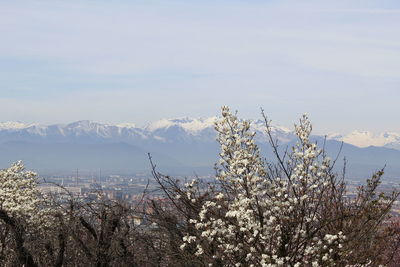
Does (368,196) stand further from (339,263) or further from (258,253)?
(258,253)

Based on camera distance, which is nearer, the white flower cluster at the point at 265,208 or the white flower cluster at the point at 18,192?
the white flower cluster at the point at 265,208

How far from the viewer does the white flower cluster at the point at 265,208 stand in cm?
995

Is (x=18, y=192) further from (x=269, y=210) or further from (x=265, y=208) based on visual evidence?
(x=269, y=210)

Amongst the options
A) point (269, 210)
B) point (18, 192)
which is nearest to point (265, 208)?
point (269, 210)

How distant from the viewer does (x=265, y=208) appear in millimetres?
10258

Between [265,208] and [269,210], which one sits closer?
[269,210]

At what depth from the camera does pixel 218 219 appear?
10156 millimetres

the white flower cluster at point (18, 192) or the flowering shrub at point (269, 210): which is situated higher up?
the flowering shrub at point (269, 210)

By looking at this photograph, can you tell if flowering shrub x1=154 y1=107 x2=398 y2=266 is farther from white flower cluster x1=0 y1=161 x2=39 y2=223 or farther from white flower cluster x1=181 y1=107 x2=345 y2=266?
white flower cluster x1=0 y1=161 x2=39 y2=223

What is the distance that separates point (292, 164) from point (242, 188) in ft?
4.11

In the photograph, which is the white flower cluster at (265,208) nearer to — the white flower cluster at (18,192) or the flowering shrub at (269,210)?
the flowering shrub at (269,210)

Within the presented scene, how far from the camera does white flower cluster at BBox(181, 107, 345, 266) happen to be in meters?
9.95

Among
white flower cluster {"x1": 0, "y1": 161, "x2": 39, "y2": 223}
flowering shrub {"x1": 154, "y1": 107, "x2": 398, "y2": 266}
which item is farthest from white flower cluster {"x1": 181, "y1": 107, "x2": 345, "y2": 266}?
white flower cluster {"x1": 0, "y1": 161, "x2": 39, "y2": 223}

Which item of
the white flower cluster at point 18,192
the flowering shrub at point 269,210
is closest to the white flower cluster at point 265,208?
the flowering shrub at point 269,210
